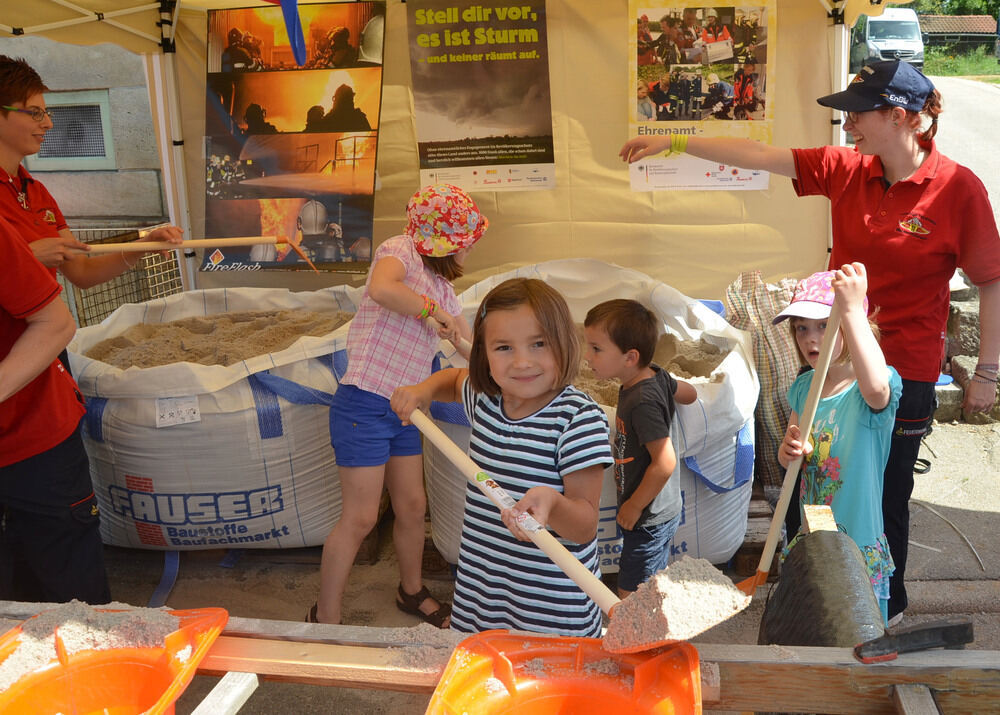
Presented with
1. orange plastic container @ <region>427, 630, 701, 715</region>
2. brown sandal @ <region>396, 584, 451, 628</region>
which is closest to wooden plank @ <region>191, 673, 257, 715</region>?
orange plastic container @ <region>427, 630, 701, 715</region>

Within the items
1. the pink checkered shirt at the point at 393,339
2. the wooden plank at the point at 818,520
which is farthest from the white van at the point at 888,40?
the wooden plank at the point at 818,520

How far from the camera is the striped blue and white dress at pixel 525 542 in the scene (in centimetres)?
159

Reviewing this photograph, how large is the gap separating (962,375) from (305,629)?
4.01 meters

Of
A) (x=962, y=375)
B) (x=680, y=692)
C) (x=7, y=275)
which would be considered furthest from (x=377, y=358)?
(x=962, y=375)

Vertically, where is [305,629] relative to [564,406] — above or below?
below

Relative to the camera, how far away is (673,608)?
1143 millimetres

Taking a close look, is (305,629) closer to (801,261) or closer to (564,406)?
(564,406)

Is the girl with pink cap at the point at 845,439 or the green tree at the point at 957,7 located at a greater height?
the green tree at the point at 957,7

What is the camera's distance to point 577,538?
Answer: 150 centimetres

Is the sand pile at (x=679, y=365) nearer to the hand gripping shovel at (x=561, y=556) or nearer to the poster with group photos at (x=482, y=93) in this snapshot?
the poster with group photos at (x=482, y=93)

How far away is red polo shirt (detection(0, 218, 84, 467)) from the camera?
1925 millimetres

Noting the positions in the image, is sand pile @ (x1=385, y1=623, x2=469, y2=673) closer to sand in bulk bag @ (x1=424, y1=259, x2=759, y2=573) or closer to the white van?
sand in bulk bag @ (x1=424, y1=259, x2=759, y2=573)

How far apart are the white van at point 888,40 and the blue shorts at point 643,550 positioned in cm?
1377

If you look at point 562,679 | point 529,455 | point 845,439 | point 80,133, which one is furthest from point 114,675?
point 80,133
